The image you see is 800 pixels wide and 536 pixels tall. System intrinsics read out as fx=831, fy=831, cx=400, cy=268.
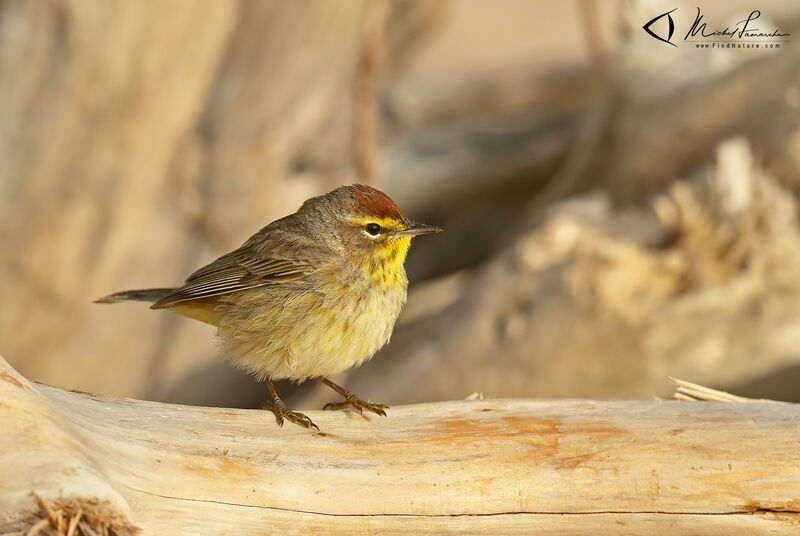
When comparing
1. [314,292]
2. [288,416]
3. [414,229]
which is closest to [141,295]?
[314,292]

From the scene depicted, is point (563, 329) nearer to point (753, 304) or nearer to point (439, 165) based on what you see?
point (753, 304)

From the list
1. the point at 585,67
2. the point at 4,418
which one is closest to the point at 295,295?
the point at 4,418

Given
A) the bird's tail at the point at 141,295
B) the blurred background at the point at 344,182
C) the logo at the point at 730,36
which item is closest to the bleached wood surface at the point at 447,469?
the bird's tail at the point at 141,295

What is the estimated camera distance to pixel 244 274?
421cm

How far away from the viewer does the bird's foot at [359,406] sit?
374cm

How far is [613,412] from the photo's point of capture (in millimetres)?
3699

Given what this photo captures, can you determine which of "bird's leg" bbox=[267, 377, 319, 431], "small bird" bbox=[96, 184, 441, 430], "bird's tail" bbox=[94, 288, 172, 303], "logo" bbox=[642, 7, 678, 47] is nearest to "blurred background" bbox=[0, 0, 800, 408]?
"logo" bbox=[642, 7, 678, 47]

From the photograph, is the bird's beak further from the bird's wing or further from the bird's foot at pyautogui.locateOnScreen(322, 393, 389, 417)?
the bird's foot at pyautogui.locateOnScreen(322, 393, 389, 417)

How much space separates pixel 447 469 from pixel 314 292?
3.43ft

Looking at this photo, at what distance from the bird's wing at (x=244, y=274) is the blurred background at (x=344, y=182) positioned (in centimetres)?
324

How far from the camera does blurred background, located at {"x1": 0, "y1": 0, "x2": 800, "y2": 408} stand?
6.58 metres

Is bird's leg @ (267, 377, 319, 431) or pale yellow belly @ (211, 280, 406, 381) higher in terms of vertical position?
pale yellow belly @ (211, 280, 406, 381)

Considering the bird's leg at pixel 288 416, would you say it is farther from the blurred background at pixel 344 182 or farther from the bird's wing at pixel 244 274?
the blurred background at pixel 344 182

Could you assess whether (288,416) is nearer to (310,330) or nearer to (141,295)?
(310,330)
